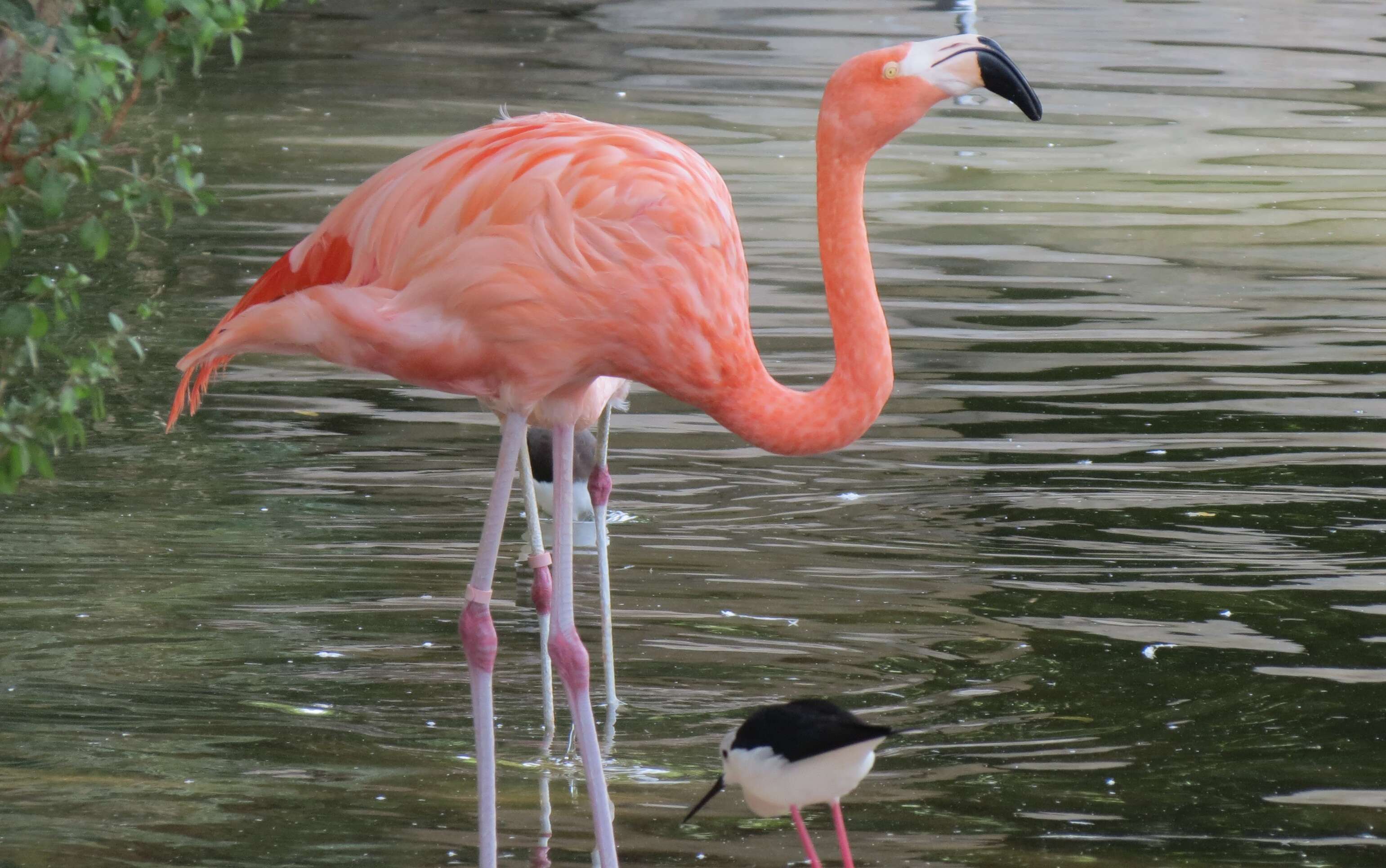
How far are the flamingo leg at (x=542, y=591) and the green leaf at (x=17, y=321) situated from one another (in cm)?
130

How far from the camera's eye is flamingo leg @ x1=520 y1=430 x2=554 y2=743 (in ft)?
14.5

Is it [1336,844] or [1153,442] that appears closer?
[1336,844]

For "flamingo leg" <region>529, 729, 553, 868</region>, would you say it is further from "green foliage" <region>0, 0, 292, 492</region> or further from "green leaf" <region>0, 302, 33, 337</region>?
"green leaf" <region>0, 302, 33, 337</region>

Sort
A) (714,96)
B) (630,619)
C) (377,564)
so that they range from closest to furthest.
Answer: (630,619) < (377,564) < (714,96)

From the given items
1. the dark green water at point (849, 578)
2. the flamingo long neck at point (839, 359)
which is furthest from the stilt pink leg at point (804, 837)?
the flamingo long neck at point (839, 359)

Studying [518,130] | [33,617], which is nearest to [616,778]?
[518,130]

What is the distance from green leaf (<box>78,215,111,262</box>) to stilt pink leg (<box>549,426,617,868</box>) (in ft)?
3.31

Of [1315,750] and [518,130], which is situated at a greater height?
[518,130]

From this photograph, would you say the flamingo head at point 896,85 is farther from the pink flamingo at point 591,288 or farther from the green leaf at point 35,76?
the green leaf at point 35,76

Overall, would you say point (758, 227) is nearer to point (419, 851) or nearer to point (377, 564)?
point (377, 564)

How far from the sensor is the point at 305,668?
479 cm

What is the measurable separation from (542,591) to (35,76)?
177 centimetres

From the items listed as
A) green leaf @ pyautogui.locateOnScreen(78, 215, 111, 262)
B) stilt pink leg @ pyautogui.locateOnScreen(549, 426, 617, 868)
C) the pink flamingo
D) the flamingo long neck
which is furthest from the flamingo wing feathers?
green leaf @ pyautogui.locateOnScreen(78, 215, 111, 262)

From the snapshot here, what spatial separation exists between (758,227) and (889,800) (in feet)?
21.5
